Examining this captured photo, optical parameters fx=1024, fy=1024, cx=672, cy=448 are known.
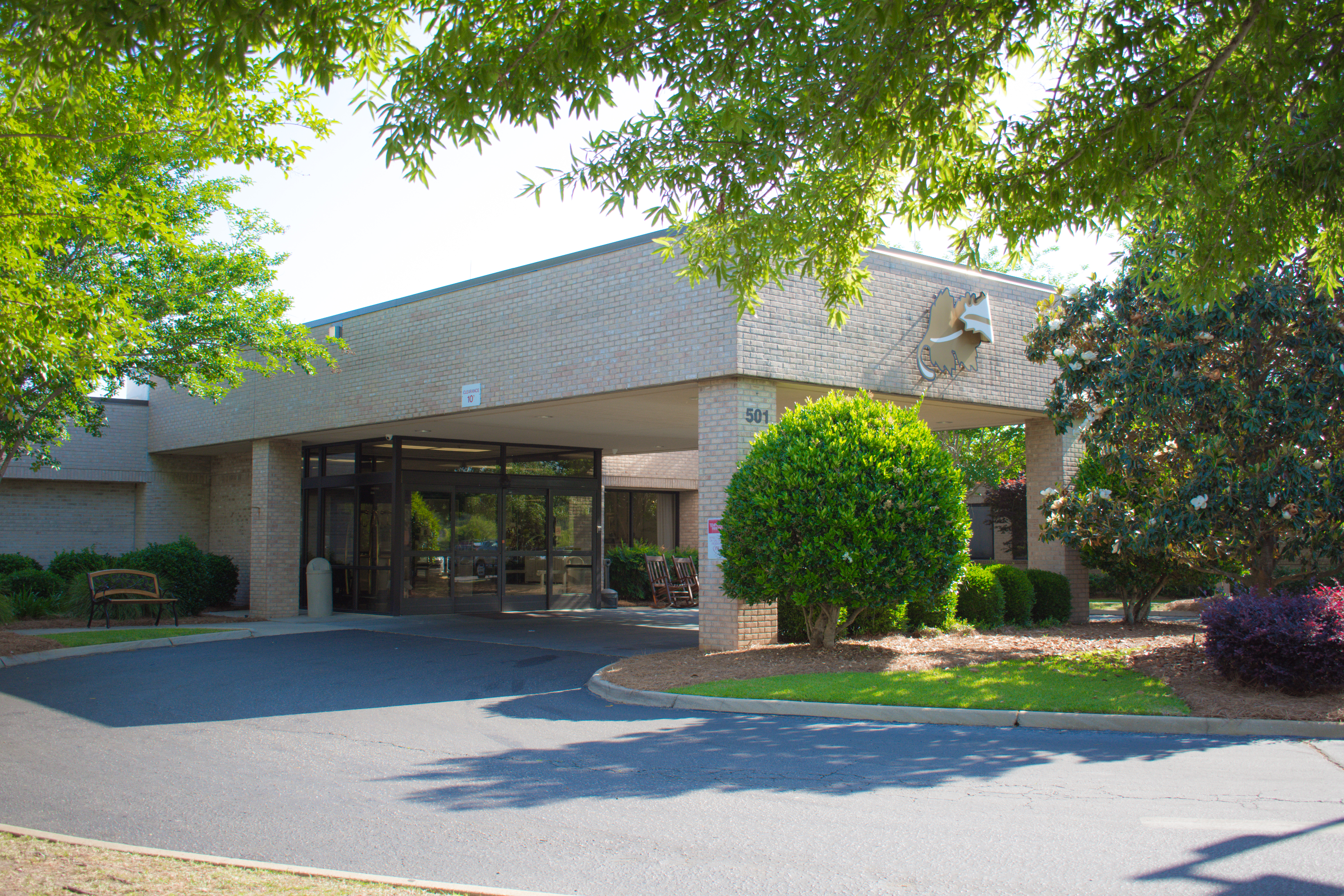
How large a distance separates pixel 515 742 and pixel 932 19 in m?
6.10

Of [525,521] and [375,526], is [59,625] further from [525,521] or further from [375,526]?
[525,521]

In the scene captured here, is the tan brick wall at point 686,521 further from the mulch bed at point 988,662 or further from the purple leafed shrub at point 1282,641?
the purple leafed shrub at point 1282,641

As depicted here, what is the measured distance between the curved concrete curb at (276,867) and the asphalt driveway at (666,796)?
0.13 meters

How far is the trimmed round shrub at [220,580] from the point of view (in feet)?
67.7

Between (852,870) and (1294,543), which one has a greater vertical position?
(1294,543)

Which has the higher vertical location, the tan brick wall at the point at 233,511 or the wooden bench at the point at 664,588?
the tan brick wall at the point at 233,511

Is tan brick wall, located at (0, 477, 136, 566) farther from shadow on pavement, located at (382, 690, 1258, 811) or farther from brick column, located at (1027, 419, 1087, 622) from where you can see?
brick column, located at (1027, 419, 1087, 622)

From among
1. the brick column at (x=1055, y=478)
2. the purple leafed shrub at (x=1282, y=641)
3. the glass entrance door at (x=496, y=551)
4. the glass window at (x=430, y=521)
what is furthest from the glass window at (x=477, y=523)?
the purple leafed shrub at (x=1282, y=641)

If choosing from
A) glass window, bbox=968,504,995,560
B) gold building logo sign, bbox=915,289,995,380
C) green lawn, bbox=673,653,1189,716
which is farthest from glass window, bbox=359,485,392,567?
glass window, bbox=968,504,995,560

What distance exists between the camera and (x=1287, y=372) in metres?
11.8

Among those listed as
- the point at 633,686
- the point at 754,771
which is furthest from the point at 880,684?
the point at 754,771

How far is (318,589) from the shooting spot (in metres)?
20.0

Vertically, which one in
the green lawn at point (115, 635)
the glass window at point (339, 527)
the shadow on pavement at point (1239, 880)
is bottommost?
the shadow on pavement at point (1239, 880)

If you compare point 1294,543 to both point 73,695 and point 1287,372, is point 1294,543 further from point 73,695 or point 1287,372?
point 73,695
